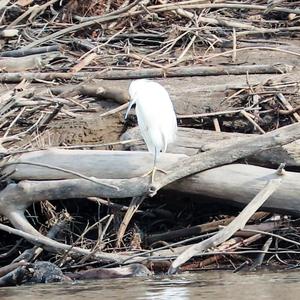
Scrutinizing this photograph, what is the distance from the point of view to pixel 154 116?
828cm

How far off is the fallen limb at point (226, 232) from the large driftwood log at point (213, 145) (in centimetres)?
61

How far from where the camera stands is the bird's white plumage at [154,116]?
8.06 m

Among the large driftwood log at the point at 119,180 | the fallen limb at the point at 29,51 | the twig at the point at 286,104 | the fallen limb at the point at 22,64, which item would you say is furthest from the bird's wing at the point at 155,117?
the fallen limb at the point at 29,51

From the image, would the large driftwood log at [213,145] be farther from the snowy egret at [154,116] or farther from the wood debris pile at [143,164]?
the snowy egret at [154,116]

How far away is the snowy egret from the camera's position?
805cm

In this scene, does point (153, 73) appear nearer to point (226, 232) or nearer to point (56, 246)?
point (56, 246)

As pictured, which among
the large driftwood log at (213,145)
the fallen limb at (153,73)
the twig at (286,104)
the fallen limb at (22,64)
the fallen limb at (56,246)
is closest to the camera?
the fallen limb at (56,246)

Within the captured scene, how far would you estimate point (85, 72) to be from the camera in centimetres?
1100

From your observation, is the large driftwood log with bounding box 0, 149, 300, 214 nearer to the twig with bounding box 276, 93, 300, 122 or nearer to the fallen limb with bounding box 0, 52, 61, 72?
the twig with bounding box 276, 93, 300, 122

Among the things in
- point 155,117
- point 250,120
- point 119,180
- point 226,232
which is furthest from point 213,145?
point 250,120

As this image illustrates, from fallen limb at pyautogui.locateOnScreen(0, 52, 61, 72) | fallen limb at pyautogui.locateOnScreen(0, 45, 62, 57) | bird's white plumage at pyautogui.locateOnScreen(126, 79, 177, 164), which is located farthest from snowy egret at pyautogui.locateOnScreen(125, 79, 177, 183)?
fallen limb at pyautogui.locateOnScreen(0, 45, 62, 57)

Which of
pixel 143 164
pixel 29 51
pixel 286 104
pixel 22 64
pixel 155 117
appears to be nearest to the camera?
pixel 143 164

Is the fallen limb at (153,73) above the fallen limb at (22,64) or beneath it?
beneath

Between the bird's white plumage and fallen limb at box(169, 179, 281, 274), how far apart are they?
0.94 metres
